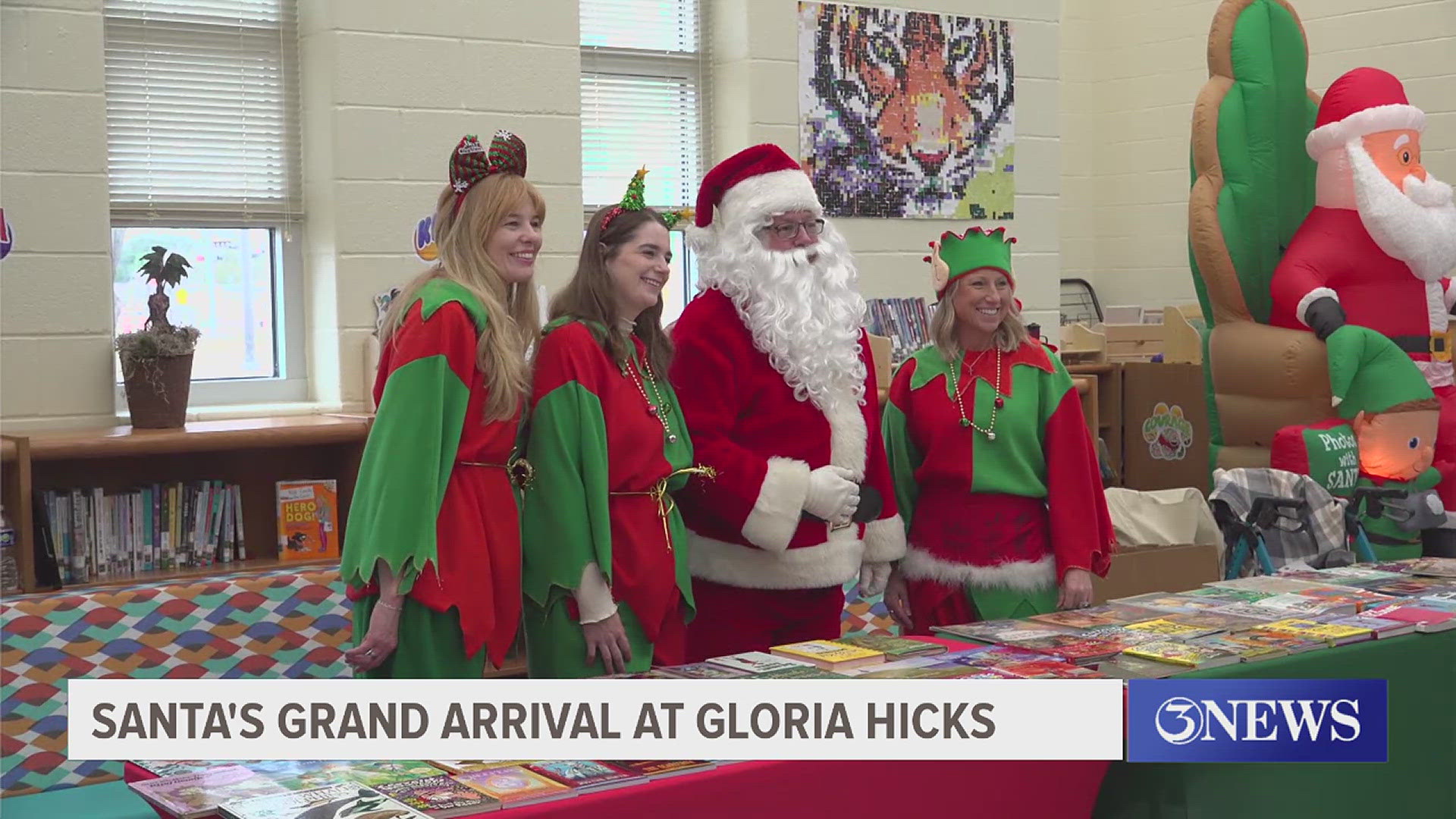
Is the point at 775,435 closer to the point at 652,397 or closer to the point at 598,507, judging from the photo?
the point at 652,397

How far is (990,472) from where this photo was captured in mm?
2932

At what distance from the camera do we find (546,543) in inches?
98.0

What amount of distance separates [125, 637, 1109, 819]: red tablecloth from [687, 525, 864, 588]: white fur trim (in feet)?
2.61

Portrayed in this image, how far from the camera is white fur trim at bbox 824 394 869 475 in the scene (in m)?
2.85

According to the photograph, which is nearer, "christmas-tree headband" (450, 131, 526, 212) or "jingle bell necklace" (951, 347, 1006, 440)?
"christmas-tree headband" (450, 131, 526, 212)

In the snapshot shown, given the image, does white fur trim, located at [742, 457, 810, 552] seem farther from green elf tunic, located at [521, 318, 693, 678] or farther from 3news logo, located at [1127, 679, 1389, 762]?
3news logo, located at [1127, 679, 1389, 762]

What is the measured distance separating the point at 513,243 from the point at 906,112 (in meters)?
2.80

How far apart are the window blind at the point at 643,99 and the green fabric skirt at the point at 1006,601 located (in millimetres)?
2161

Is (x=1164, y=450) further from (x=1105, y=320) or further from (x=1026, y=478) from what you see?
(x=1026, y=478)

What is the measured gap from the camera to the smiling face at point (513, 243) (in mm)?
2516

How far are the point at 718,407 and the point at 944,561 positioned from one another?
1.97 feet

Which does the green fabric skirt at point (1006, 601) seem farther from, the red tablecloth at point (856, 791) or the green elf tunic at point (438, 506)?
the green elf tunic at point (438, 506)

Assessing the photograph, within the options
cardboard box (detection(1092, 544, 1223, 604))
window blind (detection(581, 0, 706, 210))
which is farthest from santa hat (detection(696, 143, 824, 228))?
cardboard box (detection(1092, 544, 1223, 604))

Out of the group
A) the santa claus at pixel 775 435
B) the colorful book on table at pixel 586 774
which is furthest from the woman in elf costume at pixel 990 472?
the colorful book on table at pixel 586 774
